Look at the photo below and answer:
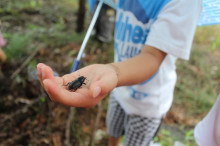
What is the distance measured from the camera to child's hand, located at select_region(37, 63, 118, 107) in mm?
812

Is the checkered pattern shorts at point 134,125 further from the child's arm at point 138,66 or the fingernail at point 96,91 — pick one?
the fingernail at point 96,91

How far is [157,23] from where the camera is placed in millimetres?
1272

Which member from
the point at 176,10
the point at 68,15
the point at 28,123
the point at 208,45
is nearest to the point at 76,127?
the point at 28,123

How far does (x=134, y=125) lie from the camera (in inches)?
71.5

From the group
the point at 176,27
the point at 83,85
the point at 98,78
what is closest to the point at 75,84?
the point at 83,85

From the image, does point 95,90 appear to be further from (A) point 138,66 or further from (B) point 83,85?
(A) point 138,66

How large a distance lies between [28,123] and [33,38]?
218 centimetres

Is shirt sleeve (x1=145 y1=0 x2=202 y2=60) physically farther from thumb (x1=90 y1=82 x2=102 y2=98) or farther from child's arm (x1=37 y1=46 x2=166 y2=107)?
thumb (x1=90 y1=82 x2=102 y2=98)

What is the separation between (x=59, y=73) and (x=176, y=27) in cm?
255

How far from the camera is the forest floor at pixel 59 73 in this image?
2582 millimetres

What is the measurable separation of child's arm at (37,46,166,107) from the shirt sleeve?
0.28 feet

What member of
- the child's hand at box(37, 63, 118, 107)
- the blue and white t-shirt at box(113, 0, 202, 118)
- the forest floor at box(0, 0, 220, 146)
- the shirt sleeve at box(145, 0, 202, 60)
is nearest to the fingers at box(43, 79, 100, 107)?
the child's hand at box(37, 63, 118, 107)

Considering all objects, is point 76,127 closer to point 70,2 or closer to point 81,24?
point 81,24

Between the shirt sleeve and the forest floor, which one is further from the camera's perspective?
the forest floor
